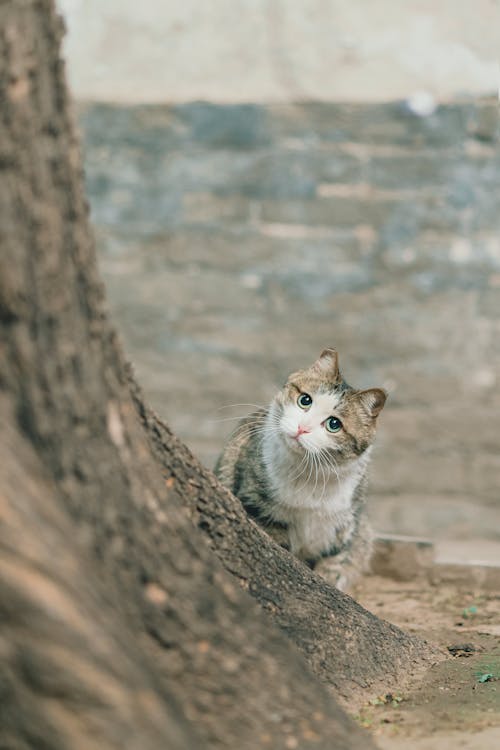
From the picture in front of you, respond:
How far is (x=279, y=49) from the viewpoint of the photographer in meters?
5.27

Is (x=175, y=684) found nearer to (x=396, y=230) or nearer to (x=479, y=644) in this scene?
(x=479, y=644)

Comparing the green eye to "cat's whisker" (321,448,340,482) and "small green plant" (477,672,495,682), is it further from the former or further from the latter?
"small green plant" (477,672,495,682)

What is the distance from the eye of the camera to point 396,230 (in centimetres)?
533

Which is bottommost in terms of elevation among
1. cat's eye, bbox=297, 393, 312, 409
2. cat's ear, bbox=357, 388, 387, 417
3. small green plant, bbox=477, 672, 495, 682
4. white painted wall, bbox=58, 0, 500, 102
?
small green plant, bbox=477, 672, 495, 682

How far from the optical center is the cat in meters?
3.31

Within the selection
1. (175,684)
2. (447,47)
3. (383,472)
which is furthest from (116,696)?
(447,47)

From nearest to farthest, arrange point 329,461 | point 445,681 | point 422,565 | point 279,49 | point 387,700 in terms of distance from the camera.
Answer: point 387,700 < point 445,681 < point 329,461 < point 422,565 < point 279,49

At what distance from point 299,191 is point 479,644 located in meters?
3.06

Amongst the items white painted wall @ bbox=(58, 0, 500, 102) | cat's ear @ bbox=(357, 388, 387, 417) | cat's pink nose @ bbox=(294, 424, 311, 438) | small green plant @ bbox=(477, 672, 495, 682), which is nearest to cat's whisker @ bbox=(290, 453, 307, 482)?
cat's pink nose @ bbox=(294, 424, 311, 438)

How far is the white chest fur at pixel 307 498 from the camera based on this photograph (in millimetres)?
3314

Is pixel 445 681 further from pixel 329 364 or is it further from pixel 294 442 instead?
pixel 329 364

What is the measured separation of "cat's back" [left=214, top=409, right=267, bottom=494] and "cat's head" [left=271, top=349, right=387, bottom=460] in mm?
156

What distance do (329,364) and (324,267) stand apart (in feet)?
6.66

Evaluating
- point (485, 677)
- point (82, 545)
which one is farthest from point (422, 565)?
point (82, 545)
